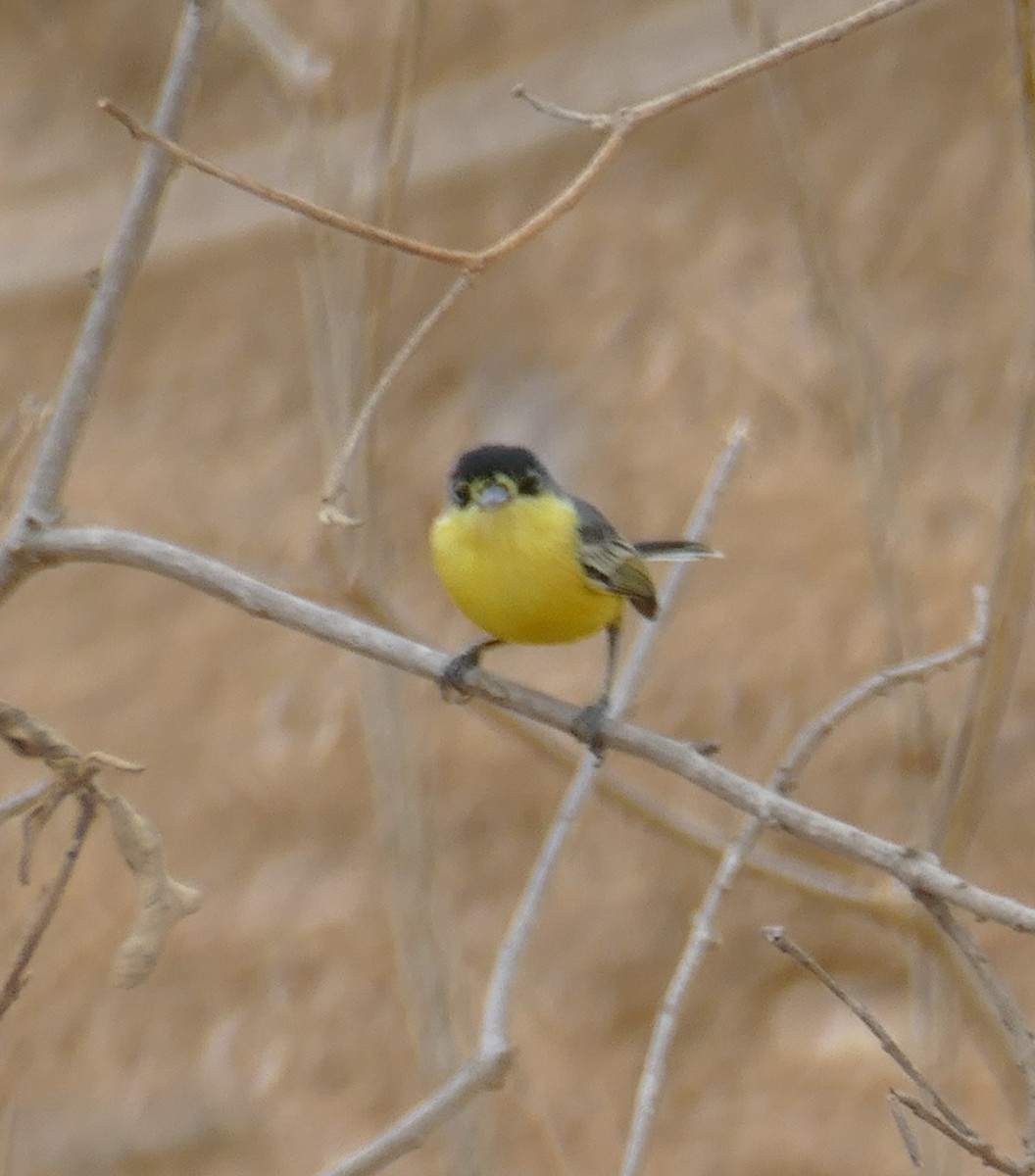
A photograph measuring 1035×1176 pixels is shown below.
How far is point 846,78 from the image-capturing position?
644 centimetres

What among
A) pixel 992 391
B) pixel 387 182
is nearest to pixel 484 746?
pixel 992 391

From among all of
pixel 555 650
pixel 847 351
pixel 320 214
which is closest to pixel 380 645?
pixel 320 214

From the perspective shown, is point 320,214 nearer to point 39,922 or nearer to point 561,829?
point 39,922

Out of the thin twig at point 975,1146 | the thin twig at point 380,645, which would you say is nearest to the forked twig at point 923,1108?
the thin twig at point 975,1146

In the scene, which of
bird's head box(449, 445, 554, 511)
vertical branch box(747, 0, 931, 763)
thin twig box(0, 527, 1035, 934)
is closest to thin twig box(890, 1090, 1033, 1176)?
Answer: thin twig box(0, 527, 1035, 934)

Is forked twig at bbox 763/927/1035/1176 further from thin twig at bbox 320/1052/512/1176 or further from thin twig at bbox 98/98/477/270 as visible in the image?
thin twig at bbox 98/98/477/270

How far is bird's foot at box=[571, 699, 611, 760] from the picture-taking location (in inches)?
84.2

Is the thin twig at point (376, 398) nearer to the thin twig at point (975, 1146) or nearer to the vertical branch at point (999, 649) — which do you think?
the thin twig at point (975, 1146)

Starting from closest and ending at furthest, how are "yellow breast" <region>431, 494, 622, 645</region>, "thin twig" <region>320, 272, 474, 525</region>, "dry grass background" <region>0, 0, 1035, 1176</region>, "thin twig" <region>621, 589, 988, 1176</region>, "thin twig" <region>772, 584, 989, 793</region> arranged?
"thin twig" <region>320, 272, 474, 525</region> < "thin twig" <region>621, 589, 988, 1176</region> < "thin twig" <region>772, 584, 989, 793</region> < "yellow breast" <region>431, 494, 622, 645</region> < "dry grass background" <region>0, 0, 1035, 1176</region>

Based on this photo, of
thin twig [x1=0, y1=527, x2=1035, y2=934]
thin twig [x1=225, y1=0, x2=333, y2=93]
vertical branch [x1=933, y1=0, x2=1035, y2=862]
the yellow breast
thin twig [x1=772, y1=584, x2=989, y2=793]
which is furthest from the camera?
the yellow breast

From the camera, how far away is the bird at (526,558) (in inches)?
106

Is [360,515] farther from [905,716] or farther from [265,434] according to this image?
[265,434]

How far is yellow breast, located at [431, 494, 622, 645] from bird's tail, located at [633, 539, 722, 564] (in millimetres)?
128

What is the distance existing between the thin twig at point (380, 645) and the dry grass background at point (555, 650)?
10.4ft
